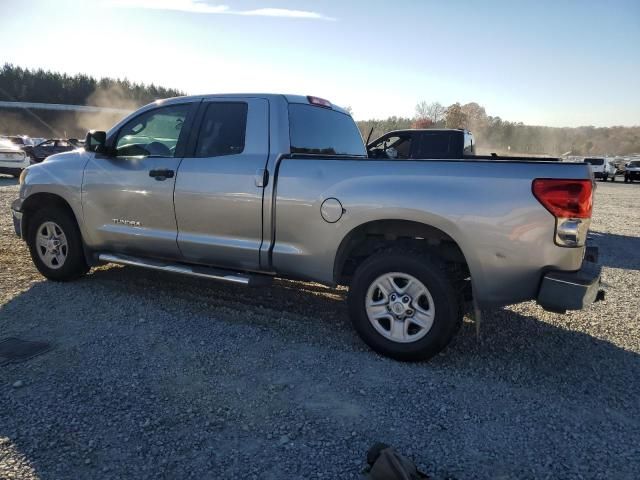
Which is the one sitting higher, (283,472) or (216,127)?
(216,127)

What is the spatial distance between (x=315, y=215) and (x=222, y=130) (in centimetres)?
134

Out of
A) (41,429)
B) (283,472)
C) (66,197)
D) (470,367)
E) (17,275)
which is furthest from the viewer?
(17,275)

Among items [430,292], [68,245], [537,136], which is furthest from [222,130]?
[537,136]

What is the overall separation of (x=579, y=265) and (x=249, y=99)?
3.03m

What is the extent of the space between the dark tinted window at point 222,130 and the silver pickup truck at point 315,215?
13 mm

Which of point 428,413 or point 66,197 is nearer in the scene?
point 428,413

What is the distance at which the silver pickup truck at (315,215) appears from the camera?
3.21 meters

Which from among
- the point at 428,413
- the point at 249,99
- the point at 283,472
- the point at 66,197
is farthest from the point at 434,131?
the point at 283,472

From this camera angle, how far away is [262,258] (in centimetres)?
410

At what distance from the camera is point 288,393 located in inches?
123

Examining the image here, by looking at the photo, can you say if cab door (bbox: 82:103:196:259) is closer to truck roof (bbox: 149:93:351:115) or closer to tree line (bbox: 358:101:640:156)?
truck roof (bbox: 149:93:351:115)

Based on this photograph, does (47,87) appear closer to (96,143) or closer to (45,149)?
(45,149)

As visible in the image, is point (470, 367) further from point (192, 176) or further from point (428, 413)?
point (192, 176)

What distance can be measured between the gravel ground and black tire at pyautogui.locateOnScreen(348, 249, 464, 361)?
0.42 ft
